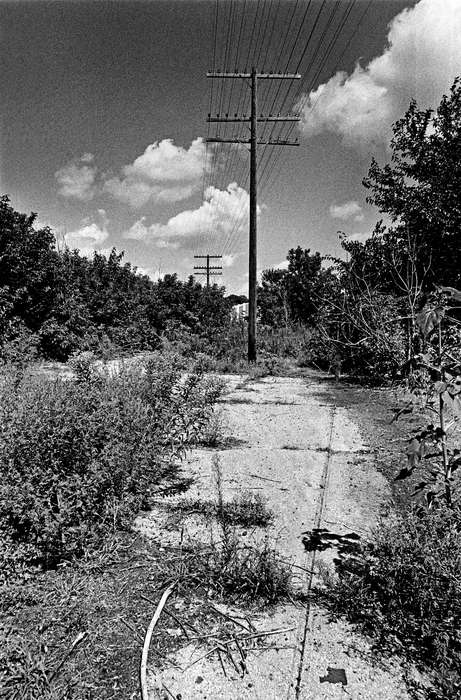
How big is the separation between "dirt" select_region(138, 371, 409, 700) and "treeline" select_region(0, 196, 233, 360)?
257 centimetres

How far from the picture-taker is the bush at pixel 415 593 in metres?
1.78

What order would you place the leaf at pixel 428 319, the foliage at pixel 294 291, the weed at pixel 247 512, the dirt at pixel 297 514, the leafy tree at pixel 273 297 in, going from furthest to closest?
the foliage at pixel 294 291, the leafy tree at pixel 273 297, the weed at pixel 247 512, the leaf at pixel 428 319, the dirt at pixel 297 514

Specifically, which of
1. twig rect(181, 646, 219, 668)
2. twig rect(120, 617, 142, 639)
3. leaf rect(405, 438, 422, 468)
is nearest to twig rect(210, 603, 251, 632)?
twig rect(181, 646, 219, 668)

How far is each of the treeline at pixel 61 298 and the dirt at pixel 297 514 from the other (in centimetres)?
257

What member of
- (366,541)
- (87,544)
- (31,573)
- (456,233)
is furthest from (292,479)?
(456,233)

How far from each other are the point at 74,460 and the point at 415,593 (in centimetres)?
194

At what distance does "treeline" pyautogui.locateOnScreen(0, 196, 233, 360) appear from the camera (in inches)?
434

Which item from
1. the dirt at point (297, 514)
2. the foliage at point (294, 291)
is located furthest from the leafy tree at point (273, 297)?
the dirt at point (297, 514)

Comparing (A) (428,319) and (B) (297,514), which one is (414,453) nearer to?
(A) (428,319)

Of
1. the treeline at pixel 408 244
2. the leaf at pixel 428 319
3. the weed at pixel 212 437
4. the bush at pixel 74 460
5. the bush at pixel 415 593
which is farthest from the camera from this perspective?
the treeline at pixel 408 244

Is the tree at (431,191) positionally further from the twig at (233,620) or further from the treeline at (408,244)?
the twig at (233,620)

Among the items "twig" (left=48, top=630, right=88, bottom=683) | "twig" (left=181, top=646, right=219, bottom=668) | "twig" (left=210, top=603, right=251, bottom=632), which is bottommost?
"twig" (left=181, top=646, right=219, bottom=668)

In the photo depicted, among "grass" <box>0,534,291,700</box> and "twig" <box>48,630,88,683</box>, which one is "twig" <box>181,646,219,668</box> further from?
"twig" <box>48,630,88,683</box>

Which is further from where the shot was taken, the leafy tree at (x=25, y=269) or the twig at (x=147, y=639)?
the leafy tree at (x=25, y=269)
